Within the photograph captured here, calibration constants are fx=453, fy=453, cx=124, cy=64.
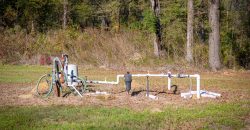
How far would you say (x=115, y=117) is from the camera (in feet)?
34.8

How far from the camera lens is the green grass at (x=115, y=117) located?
9688mm

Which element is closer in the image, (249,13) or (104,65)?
(104,65)

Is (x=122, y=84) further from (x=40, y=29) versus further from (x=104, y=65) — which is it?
(x=40, y=29)

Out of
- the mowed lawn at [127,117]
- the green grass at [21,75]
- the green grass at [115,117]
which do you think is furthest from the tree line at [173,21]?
the green grass at [115,117]

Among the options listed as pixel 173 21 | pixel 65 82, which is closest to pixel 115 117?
→ pixel 65 82

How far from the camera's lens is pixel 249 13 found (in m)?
40.9

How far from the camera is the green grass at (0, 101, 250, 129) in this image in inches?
381

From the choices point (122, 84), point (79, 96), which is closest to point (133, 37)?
point (122, 84)

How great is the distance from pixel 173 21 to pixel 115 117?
2212 cm

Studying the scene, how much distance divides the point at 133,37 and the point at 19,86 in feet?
43.4

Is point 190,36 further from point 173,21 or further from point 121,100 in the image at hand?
point 121,100

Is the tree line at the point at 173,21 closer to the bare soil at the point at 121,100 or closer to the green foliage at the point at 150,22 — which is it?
the green foliage at the point at 150,22

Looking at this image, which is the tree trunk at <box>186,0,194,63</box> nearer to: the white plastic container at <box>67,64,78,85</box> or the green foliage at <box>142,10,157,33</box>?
the green foliage at <box>142,10,157,33</box>

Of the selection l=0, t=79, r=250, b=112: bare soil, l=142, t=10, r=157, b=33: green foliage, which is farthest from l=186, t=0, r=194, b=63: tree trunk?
l=0, t=79, r=250, b=112: bare soil
